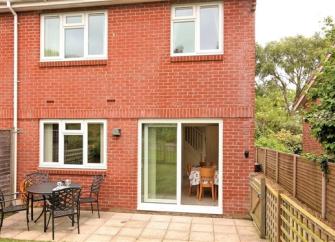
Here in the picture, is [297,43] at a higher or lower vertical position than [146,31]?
higher

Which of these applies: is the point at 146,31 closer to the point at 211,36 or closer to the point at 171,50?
the point at 171,50

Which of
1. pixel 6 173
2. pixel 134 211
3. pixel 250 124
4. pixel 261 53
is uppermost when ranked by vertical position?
pixel 261 53

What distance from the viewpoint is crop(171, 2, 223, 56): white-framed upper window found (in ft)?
26.0

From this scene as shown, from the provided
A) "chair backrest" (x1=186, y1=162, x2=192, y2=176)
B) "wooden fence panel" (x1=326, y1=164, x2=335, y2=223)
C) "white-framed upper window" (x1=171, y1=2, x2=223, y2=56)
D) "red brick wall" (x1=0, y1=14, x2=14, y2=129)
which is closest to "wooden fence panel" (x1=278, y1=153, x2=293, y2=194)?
"wooden fence panel" (x1=326, y1=164, x2=335, y2=223)

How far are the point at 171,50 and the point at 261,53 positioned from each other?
90.1ft

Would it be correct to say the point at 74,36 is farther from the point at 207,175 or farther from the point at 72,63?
the point at 207,175

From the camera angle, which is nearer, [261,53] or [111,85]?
[111,85]

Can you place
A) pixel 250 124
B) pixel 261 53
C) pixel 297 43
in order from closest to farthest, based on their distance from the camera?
pixel 250 124, pixel 297 43, pixel 261 53

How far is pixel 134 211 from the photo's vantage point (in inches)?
323

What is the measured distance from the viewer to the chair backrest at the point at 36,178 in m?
8.34

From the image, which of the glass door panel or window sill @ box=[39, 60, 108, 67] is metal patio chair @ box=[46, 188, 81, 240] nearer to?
the glass door panel

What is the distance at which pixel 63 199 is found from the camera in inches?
254

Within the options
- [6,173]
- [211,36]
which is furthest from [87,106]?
[211,36]

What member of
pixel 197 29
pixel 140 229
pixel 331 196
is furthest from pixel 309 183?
pixel 197 29
